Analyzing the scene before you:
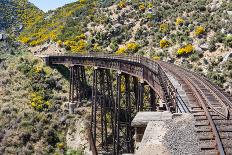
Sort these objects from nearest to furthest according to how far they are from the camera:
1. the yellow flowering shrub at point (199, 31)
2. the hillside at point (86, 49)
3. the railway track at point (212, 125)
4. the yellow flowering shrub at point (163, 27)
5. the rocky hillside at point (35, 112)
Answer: the railway track at point (212, 125), the rocky hillside at point (35, 112), the hillside at point (86, 49), the yellow flowering shrub at point (199, 31), the yellow flowering shrub at point (163, 27)

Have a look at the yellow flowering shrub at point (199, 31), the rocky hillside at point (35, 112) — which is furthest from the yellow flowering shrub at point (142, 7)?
the yellow flowering shrub at point (199, 31)

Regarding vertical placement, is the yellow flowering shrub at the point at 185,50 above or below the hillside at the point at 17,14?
below

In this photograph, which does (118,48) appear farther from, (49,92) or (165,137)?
(165,137)

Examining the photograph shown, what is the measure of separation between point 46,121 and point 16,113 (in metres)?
3.24

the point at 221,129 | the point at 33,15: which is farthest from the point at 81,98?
the point at 33,15

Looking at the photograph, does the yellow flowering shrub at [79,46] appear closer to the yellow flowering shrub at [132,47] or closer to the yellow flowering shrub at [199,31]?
the yellow flowering shrub at [132,47]

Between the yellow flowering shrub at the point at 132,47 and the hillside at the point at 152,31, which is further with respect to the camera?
the yellow flowering shrub at the point at 132,47

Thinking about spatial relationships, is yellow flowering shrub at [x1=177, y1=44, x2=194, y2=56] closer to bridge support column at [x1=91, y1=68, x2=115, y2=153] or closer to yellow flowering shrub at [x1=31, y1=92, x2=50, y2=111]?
bridge support column at [x1=91, y1=68, x2=115, y2=153]

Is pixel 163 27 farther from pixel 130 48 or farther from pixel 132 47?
pixel 130 48

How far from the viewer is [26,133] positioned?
33.9 meters

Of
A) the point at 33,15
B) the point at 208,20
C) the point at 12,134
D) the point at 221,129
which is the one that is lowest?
the point at 12,134

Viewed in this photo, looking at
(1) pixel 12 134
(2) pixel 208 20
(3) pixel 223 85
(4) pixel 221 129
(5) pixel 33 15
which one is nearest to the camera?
(4) pixel 221 129

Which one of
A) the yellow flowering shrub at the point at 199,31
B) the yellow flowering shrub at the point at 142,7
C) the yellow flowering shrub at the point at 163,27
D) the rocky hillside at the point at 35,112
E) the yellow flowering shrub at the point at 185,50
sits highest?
the yellow flowering shrub at the point at 142,7

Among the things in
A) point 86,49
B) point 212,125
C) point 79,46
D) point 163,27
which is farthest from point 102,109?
point 79,46
